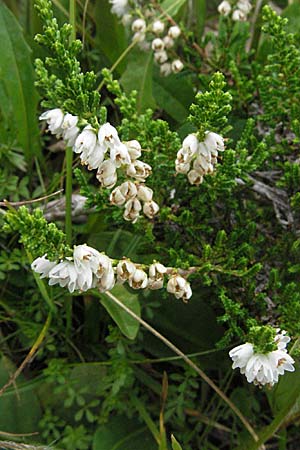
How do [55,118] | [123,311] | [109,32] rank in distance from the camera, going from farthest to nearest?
[109,32] < [123,311] < [55,118]

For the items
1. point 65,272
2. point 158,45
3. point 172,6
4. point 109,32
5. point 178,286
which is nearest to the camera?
point 65,272

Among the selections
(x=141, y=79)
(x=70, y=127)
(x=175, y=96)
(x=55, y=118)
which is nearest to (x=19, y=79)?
(x=141, y=79)

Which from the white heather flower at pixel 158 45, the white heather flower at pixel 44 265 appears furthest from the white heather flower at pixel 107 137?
the white heather flower at pixel 158 45

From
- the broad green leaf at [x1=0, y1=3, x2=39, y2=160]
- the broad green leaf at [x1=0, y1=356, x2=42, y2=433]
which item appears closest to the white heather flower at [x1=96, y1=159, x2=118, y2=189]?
the broad green leaf at [x1=0, y1=356, x2=42, y2=433]

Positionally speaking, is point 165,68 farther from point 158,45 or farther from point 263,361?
point 263,361

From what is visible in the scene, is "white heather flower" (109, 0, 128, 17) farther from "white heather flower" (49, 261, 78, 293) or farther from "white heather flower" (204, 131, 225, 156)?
"white heather flower" (49, 261, 78, 293)

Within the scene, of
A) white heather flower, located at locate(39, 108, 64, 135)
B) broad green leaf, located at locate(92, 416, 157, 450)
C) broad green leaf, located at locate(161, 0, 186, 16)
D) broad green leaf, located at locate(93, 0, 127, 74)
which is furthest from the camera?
broad green leaf, located at locate(93, 0, 127, 74)

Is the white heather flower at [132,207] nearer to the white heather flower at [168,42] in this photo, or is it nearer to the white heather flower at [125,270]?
the white heather flower at [125,270]
